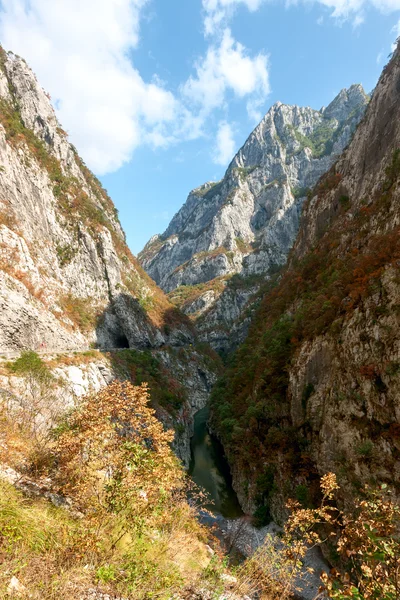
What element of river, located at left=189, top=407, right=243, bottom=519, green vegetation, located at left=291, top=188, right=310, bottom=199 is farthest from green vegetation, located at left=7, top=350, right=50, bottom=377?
green vegetation, located at left=291, top=188, right=310, bottom=199

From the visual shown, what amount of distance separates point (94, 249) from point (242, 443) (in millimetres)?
40318

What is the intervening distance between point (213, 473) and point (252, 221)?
156 metres

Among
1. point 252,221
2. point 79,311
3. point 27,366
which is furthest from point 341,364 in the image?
point 252,221

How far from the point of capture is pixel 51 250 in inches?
1692

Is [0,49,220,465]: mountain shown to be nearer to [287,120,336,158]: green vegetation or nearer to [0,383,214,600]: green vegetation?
[0,383,214,600]: green vegetation

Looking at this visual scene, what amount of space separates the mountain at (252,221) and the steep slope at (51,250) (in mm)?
68212

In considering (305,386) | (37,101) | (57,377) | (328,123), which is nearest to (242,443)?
(305,386)

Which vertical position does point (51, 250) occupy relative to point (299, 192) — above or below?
below

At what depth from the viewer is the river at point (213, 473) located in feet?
90.8

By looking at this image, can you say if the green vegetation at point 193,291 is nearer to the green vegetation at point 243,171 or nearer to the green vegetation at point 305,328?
the green vegetation at point 243,171

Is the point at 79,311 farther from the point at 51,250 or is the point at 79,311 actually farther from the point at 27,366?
the point at 27,366

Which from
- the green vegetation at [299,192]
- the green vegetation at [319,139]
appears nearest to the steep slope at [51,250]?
the green vegetation at [299,192]

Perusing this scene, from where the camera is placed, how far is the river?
90.8 ft

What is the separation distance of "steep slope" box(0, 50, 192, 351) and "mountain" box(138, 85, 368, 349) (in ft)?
224
